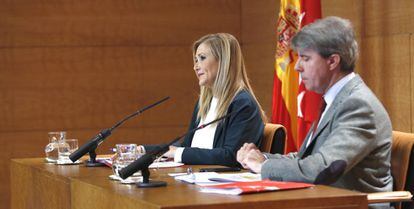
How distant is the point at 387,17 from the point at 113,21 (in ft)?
8.75

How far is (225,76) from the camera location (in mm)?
4680

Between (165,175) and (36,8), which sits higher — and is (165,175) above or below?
below

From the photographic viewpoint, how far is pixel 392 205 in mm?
3523

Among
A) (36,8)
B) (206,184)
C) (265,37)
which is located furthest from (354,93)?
(36,8)

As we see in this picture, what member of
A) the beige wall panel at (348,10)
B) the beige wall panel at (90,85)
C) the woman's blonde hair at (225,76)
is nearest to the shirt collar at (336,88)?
the woman's blonde hair at (225,76)

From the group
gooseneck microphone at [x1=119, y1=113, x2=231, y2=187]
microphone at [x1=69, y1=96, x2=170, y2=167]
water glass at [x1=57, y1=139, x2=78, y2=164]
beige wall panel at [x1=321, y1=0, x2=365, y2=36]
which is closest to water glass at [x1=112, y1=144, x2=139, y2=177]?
gooseneck microphone at [x1=119, y1=113, x2=231, y2=187]

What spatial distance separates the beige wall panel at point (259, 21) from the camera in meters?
7.17

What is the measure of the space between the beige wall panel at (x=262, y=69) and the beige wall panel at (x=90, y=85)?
53 centimetres

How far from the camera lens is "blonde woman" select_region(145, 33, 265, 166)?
4383 mm

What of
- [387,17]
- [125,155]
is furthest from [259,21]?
[125,155]

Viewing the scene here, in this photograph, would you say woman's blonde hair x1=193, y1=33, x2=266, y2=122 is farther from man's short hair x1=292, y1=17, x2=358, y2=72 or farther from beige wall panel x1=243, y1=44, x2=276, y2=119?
beige wall panel x1=243, y1=44, x2=276, y2=119

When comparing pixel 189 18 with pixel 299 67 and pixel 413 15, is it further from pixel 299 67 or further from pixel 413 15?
pixel 299 67

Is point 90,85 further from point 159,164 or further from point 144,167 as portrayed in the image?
point 144,167

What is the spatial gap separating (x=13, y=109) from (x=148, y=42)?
4.20 feet
